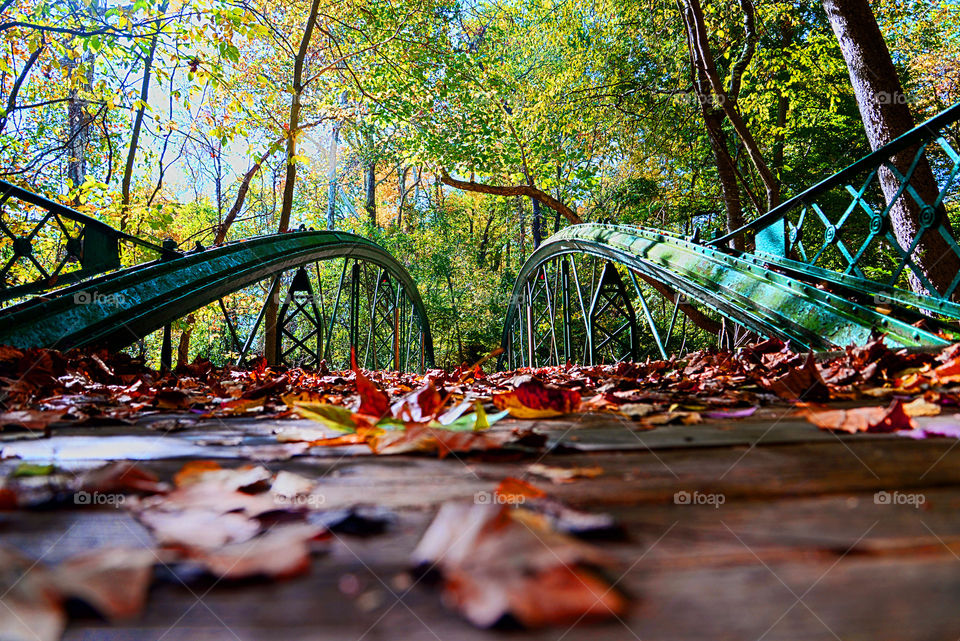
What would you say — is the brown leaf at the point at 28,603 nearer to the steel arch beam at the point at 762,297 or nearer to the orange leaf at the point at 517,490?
the orange leaf at the point at 517,490

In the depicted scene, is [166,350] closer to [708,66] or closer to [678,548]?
[678,548]

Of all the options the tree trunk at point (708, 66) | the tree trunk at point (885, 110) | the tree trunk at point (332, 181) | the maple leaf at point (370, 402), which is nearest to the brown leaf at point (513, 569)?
the maple leaf at point (370, 402)

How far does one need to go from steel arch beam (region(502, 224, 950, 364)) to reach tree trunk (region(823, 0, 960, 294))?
50.6 inches

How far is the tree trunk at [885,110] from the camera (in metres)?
4.08

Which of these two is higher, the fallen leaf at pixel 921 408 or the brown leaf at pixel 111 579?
the brown leaf at pixel 111 579

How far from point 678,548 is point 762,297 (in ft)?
9.81

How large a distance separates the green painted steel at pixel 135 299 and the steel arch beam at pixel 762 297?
3719mm

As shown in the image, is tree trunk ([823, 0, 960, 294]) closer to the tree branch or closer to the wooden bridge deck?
the wooden bridge deck

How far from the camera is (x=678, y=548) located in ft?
1.85

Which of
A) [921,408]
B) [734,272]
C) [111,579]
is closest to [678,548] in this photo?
[111,579]

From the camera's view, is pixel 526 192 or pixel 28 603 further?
pixel 526 192

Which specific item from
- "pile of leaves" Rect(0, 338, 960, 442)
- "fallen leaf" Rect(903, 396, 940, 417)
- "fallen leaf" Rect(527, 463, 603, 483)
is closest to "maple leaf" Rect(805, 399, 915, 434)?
"pile of leaves" Rect(0, 338, 960, 442)


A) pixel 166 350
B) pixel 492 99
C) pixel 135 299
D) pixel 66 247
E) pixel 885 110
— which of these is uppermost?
pixel 492 99

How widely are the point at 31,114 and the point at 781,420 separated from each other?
13.0 metres
